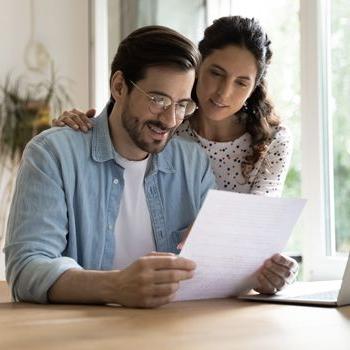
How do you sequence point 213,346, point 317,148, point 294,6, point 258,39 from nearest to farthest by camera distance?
point 213,346 → point 258,39 → point 317,148 → point 294,6

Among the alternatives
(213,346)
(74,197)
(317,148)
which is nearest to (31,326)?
(213,346)

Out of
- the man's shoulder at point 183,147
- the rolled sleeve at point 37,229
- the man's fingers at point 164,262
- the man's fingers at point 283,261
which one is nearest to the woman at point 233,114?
the man's shoulder at point 183,147

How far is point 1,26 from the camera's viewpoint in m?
3.59

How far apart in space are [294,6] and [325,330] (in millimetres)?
2358

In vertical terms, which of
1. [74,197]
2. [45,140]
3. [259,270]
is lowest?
[259,270]

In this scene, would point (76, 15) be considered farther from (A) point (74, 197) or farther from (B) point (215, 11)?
(A) point (74, 197)

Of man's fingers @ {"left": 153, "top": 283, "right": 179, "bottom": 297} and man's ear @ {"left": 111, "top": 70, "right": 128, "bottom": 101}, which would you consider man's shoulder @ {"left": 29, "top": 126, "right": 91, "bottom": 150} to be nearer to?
man's ear @ {"left": 111, "top": 70, "right": 128, "bottom": 101}

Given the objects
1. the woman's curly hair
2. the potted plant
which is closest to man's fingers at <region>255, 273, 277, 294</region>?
the woman's curly hair

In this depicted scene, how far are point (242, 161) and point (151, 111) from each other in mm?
543

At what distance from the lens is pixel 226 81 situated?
211 cm

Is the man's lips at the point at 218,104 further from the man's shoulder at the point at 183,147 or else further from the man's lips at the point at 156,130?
the man's lips at the point at 156,130

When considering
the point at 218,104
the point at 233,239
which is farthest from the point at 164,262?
the point at 218,104

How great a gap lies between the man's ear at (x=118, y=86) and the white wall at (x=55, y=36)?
6.29 ft

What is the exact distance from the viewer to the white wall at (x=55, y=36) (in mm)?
3623
